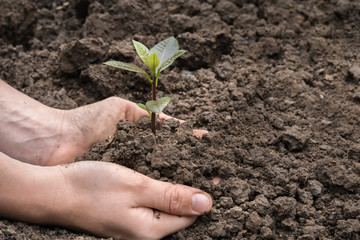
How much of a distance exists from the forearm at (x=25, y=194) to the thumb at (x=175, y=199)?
387 millimetres

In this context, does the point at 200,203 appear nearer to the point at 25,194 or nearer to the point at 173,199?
the point at 173,199

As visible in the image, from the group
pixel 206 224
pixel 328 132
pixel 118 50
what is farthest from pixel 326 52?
pixel 206 224

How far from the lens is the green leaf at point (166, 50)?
1.89 m

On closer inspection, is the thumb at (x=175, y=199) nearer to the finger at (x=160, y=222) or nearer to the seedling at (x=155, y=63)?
the finger at (x=160, y=222)

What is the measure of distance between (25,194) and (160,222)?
55 centimetres

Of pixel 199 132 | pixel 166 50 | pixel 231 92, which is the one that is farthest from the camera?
pixel 231 92

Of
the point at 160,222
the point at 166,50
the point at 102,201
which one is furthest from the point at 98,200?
the point at 166,50

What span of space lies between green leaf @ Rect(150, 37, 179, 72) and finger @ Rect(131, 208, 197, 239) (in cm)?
64

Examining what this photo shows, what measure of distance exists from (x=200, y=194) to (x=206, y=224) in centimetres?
14

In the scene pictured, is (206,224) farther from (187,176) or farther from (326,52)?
(326,52)

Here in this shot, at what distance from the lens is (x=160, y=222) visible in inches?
68.7

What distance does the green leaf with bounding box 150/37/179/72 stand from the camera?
1892 mm

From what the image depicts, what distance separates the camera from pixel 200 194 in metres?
1.78

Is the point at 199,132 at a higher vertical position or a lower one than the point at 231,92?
lower
